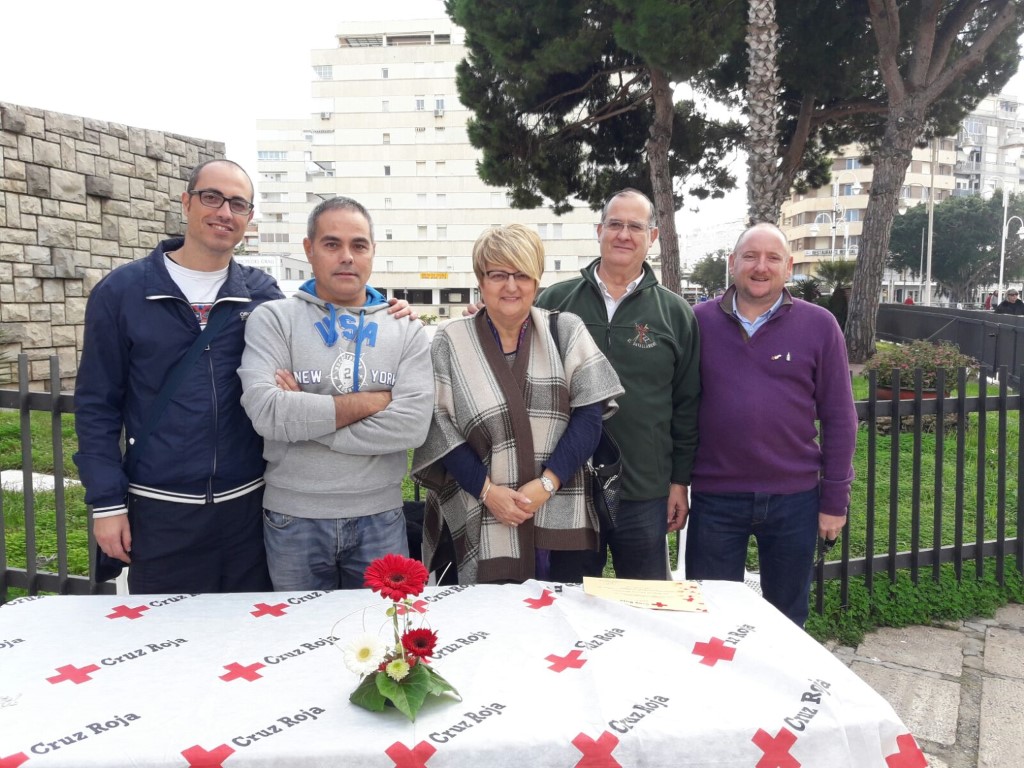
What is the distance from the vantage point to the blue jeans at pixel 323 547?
7.93ft

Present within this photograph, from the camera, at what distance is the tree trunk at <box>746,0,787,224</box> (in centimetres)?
1112

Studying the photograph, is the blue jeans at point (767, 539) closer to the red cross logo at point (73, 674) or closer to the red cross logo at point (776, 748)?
the red cross logo at point (776, 748)

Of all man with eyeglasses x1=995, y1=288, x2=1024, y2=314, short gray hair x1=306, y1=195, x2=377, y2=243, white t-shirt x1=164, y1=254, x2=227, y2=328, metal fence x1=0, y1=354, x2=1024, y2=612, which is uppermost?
man with eyeglasses x1=995, y1=288, x2=1024, y2=314

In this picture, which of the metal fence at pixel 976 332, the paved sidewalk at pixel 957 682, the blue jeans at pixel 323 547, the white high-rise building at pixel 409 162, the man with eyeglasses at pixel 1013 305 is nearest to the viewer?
the blue jeans at pixel 323 547

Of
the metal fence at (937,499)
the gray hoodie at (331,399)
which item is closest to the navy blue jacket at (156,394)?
the gray hoodie at (331,399)

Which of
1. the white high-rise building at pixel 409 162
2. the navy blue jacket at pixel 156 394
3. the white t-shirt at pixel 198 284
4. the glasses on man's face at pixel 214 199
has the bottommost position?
the navy blue jacket at pixel 156 394

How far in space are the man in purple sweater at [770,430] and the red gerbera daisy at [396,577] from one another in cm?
182

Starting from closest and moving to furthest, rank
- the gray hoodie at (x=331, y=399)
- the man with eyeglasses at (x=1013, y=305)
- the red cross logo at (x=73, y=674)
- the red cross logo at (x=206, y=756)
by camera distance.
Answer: the red cross logo at (x=206, y=756) < the red cross logo at (x=73, y=674) < the gray hoodie at (x=331, y=399) < the man with eyeglasses at (x=1013, y=305)

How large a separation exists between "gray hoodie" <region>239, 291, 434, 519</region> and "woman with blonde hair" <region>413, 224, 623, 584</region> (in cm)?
16

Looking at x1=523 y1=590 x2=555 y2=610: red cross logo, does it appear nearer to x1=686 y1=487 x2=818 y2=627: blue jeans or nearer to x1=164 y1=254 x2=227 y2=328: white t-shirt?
x1=686 y1=487 x2=818 y2=627: blue jeans

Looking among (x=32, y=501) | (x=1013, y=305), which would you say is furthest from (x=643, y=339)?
(x=1013, y=305)

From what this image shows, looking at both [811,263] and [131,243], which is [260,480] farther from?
[811,263]

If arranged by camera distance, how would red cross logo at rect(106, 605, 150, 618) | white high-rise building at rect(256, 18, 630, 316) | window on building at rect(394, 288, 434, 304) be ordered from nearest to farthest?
Answer: red cross logo at rect(106, 605, 150, 618)
white high-rise building at rect(256, 18, 630, 316)
window on building at rect(394, 288, 434, 304)

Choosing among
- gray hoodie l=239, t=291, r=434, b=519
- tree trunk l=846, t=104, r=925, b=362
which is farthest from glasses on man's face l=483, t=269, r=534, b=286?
tree trunk l=846, t=104, r=925, b=362
